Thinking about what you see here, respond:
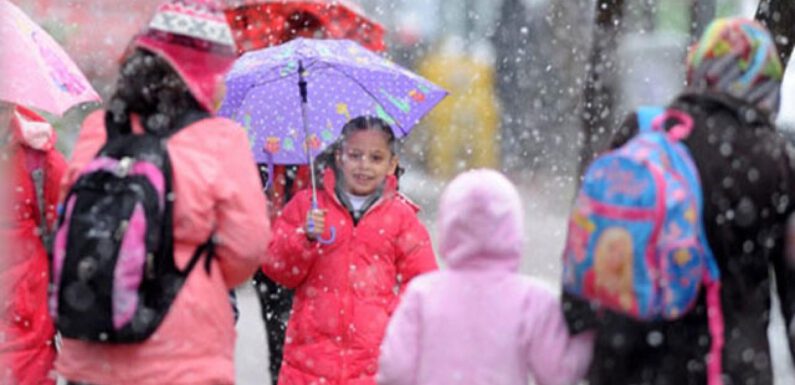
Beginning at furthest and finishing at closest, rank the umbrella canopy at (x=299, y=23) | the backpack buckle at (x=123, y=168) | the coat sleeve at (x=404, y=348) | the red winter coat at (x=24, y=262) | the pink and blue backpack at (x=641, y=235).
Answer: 1. the umbrella canopy at (x=299, y=23)
2. the red winter coat at (x=24, y=262)
3. the backpack buckle at (x=123, y=168)
4. the coat sleeve at (x=404, y=348)
5. the pink and blue backpack at (x=641, y=235)

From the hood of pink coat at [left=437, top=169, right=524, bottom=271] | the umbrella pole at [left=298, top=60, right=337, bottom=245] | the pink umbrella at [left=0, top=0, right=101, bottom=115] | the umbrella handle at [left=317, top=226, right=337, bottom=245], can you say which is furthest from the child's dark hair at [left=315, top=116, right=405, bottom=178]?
the hood of pink coat at [left=437, top=169, right=524, bottom=271]

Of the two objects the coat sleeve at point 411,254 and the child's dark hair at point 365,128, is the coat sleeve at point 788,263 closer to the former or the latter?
the coat sleeve at point 411,254

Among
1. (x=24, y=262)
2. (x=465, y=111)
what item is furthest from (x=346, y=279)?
(x=465, y=111)

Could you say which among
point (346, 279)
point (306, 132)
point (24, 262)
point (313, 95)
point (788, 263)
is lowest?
point (24, 262)

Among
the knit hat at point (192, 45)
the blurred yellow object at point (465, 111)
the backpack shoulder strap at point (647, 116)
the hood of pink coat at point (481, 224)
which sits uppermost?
the backpack shoulder strap at point (647, 116)

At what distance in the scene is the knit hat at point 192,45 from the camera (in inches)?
197

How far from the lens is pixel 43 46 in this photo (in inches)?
255

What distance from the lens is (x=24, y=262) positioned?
615cm

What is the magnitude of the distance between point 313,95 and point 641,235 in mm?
2935

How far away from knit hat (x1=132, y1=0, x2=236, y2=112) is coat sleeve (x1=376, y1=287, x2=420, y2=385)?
2.97ft

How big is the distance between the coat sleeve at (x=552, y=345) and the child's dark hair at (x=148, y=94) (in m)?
1.24

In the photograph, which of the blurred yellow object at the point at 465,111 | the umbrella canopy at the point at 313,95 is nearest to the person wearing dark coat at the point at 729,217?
the umbrella canopy at the point at 313,95

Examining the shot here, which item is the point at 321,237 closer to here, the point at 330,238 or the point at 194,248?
the point at 330,238

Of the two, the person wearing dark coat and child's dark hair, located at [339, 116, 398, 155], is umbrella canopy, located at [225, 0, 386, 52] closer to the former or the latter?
child's dark hair, located at [339, 116, 398, 155]
